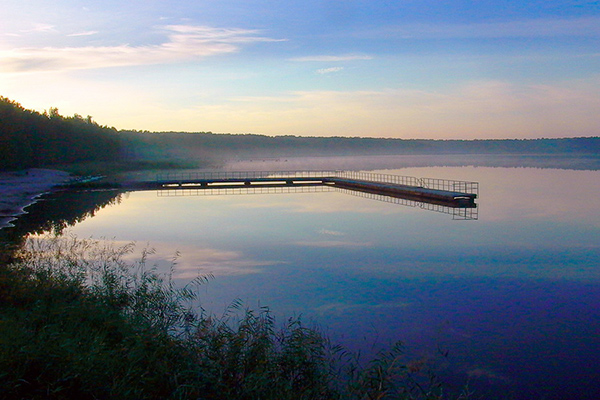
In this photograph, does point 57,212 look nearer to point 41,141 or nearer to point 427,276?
point 427,276

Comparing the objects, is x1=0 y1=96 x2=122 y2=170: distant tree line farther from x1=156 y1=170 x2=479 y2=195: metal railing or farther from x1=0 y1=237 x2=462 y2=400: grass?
x1=0 y1=237 x2=462 y2=400: grass

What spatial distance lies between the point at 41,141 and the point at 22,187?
952 inches

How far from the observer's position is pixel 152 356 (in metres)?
7.27

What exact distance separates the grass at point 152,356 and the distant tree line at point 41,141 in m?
48.0

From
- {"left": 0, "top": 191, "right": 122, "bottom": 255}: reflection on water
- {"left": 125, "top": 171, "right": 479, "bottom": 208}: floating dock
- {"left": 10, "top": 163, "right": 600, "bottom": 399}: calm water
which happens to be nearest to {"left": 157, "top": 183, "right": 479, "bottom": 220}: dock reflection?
{"left": 125, "top": 171, "right": 479, "bottom": 208}: floating dock

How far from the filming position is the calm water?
955cm

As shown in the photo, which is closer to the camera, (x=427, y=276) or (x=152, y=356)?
(x=152, y=356)

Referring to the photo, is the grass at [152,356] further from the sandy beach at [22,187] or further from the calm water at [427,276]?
the sandy beach at [22,187]

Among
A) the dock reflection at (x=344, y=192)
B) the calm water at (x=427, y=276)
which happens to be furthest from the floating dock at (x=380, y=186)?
the calm water at (x=427, y=276)

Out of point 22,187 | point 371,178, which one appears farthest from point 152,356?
point 371,178

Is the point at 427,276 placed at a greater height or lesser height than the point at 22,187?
lesser

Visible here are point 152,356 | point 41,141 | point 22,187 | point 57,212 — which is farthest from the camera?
point 41,141

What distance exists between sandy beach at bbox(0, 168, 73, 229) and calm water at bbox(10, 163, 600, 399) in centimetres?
517

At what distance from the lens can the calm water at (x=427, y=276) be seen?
9547mm
